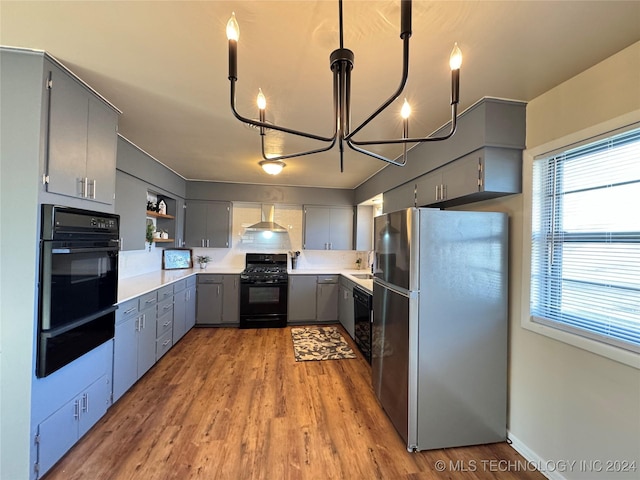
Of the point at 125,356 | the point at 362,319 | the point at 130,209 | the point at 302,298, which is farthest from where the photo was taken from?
the point at 302,298

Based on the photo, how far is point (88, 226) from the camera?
1.84m

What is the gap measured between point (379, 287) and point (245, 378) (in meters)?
1.71

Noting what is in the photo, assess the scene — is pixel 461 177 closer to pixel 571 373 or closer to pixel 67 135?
pixel 571 373

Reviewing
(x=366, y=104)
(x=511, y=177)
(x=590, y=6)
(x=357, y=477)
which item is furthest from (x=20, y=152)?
(x=511, y=177)

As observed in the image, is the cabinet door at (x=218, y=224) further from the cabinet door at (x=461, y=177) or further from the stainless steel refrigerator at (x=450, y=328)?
the cabinet door at (x=461, y=177)

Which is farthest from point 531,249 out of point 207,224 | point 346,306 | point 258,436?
point 207,224

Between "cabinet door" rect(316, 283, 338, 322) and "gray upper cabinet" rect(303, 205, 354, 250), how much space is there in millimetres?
782

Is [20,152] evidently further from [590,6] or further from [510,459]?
[510,459]

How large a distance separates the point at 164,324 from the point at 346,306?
8.16 feet

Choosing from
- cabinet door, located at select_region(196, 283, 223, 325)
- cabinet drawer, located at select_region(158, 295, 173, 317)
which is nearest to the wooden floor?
cabinet drawer, located at select_region(158, 295, 173, 317)

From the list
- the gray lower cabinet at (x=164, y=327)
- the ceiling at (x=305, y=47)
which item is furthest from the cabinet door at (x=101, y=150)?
the gray lower cabinet at (x=164, y=327)

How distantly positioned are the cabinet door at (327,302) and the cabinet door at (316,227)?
782mm

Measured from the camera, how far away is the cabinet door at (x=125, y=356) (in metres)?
2.29

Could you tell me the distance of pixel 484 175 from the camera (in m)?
1.92
